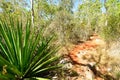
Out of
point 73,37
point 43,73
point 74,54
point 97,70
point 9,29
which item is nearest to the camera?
point 9,29

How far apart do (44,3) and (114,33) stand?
6334 millimetres

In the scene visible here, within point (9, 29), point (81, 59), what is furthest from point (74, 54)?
point (9, 29)

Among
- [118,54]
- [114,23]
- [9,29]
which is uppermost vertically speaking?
[9,29]

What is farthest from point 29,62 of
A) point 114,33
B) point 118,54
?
point 114,33

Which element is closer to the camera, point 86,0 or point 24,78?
point 24,78

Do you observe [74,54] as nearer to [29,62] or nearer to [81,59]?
[81,59]

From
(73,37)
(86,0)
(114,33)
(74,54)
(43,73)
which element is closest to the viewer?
(43,73)

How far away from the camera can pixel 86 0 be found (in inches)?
1046

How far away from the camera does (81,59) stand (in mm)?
11375

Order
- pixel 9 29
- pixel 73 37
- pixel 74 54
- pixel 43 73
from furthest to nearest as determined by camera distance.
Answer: pixel 73 37, pixel 74 54, pixel 43 73, pixel 9 29

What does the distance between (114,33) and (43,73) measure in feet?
34.1

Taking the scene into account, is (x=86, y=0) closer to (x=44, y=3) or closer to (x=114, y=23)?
(x=44, y=3)

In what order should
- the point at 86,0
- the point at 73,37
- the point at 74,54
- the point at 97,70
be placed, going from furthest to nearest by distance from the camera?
1. the point at 86,0
2. the point at 73,37
3. the point at 74,54
4. the point at 97,70

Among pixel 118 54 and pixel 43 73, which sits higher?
pixel 43 73
